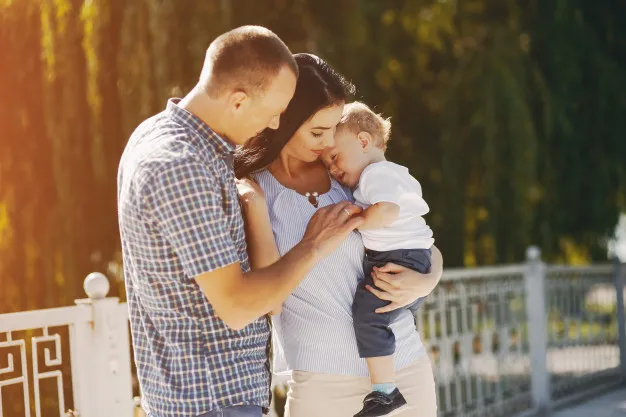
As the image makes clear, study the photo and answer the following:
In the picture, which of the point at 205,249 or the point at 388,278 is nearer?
the point at 205,249

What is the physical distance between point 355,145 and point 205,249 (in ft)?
2.64

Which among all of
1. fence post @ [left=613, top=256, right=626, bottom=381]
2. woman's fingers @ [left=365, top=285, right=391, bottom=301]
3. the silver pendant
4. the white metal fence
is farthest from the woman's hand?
fence post @ [left=613, top=256, right=626, bottom=381]

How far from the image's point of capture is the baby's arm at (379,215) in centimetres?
228

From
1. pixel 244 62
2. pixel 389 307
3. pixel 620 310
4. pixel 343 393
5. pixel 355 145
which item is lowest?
pixel 620 310

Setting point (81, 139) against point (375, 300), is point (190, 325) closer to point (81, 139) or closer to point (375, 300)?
point (375, 300)

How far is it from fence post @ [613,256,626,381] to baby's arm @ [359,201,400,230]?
5.88 m

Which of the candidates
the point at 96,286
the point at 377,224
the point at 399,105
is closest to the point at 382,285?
the point at 377,224

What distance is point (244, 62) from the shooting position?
6.13ft

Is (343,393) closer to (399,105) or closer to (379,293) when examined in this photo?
(379,293)

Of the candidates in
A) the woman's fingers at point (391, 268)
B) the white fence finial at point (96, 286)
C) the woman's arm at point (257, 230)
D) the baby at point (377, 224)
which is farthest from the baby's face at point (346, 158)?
the white fence finial at point (96, 286)

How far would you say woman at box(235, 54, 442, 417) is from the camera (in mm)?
2260

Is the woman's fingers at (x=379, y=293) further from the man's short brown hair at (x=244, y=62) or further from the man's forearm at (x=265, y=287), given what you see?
the man's short brown hair at (x=244, y=62)

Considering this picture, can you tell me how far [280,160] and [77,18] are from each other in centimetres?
377

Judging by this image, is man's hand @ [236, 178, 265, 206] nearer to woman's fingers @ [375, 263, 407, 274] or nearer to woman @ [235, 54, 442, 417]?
woman @ [235, 54, 442, 417]
